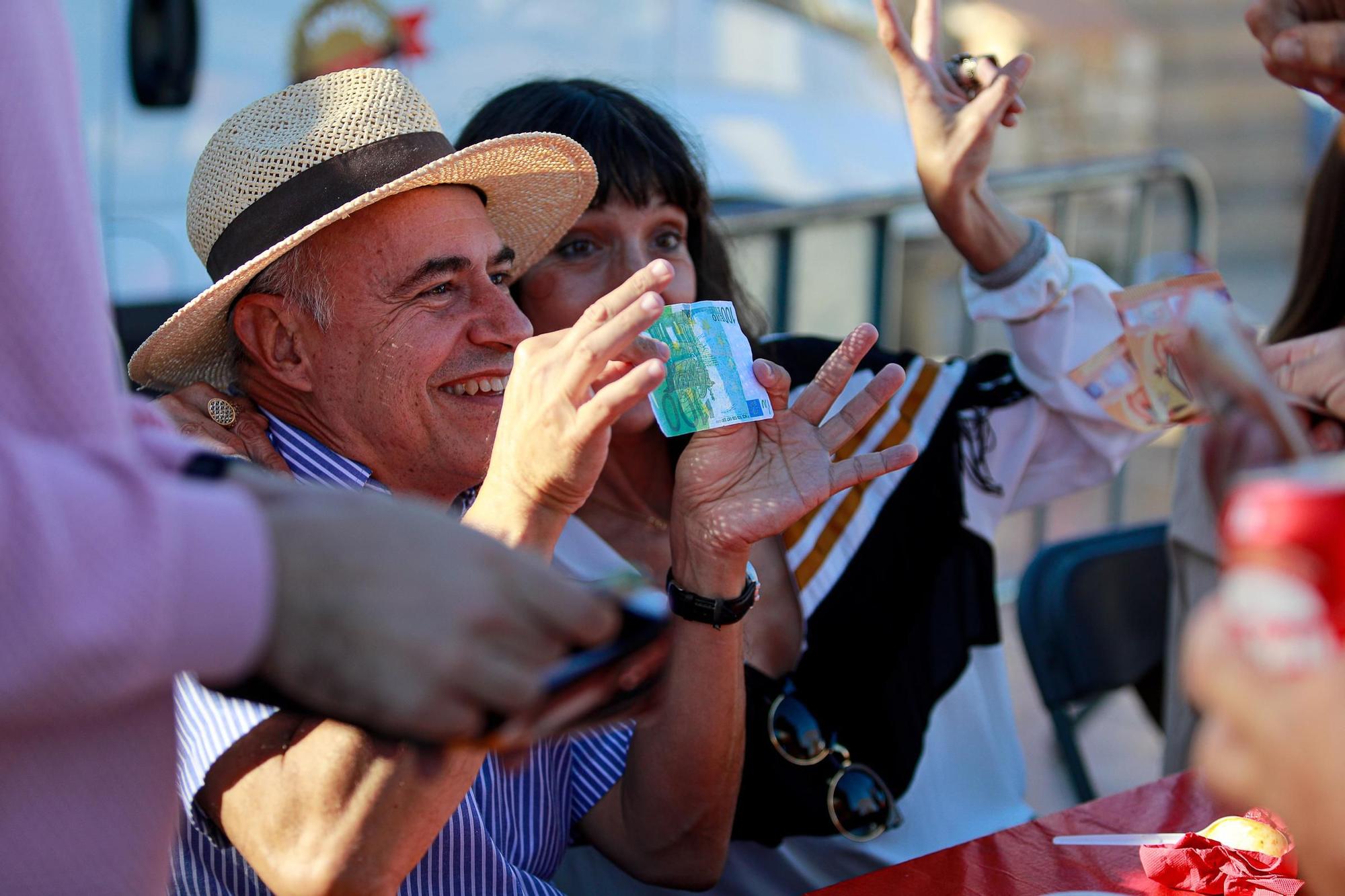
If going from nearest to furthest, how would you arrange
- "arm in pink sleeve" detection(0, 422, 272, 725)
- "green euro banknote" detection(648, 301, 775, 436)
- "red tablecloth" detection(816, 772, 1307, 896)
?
"arm in pink sleeve" detection(0, 422, 272, 725) → "red tablecloth" detection(816, 772, 1307, 896) → "green euro banknote" detection(648, 301, 775, 436)

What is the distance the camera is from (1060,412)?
2.63 meters

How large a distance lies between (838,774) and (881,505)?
1.82ft

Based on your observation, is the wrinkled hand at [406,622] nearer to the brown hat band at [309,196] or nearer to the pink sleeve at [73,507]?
the pink sleeve at [73,507]

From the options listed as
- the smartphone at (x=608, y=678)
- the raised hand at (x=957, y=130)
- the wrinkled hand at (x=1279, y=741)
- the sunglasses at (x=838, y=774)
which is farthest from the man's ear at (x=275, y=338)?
the wrinkled hand at (x=1279, y=741)

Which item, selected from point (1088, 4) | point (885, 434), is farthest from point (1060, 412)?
point (1088, 4)

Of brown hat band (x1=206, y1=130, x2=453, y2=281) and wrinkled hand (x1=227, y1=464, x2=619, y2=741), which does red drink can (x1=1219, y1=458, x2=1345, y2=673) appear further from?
brown hat band (x1=206, y1=130, x2=453, y2=281)

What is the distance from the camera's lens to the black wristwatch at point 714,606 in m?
1.82

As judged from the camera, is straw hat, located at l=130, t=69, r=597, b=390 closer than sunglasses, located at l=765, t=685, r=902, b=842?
Yes

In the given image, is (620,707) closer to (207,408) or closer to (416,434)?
(416,434)

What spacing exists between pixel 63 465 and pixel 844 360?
1.26m

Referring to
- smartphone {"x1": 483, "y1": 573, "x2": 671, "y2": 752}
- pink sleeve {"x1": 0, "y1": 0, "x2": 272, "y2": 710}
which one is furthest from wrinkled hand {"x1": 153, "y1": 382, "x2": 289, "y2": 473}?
smartphone {"x1": 483, "y1": 573, "x2": 671, "y2": 752}

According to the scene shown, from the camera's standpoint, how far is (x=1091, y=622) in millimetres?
2777

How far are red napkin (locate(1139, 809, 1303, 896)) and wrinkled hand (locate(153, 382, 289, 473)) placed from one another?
4.12 feet

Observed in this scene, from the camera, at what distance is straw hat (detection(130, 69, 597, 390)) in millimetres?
1822
